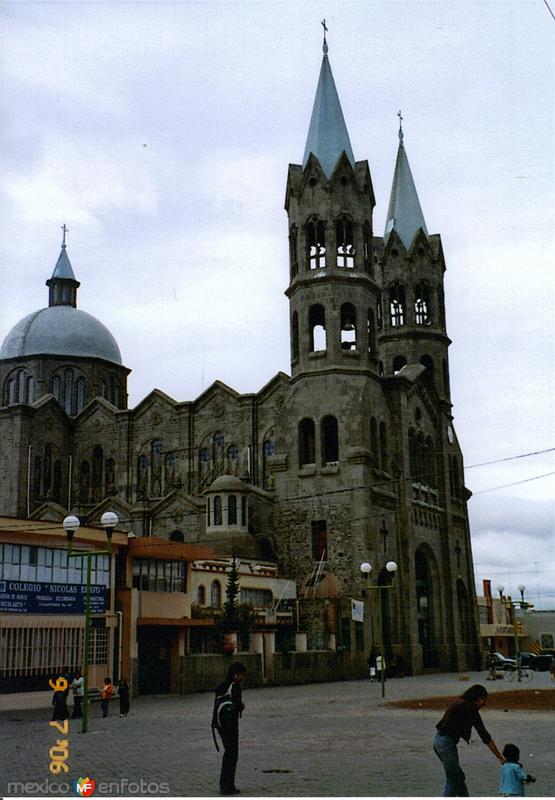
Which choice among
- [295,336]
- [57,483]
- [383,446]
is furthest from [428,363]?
[57,483]

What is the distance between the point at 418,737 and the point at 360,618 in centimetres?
2590

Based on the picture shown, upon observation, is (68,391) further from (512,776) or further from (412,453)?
(512,776)

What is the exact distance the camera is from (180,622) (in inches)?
1278

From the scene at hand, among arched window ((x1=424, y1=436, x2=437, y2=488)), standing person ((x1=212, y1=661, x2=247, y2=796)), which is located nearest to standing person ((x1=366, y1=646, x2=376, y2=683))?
arched window ((x1=424, y1=436, x2=437, y2=488))

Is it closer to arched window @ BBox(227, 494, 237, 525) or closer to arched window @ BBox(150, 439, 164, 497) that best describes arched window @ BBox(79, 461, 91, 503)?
arched window @ BBox(150, 439, 164, 497)

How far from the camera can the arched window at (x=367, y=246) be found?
51.9 m

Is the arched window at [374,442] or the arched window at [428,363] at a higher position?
the arched window at [428,363]

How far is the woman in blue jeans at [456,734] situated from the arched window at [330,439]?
126 ft

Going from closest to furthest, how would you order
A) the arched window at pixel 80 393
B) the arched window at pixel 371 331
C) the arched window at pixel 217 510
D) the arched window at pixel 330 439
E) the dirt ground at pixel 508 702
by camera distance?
the dirt ground at pixel 508 702 → the arched window at pixel 217 510 → the arched window at pixel 330 439 → the arched window at pixel 371 331 → the arched window at pixel 80 393

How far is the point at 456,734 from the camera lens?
10.0m

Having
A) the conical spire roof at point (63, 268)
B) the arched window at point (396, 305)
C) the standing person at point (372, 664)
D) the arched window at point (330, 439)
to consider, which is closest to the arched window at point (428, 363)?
the arched window at point (396, 305)

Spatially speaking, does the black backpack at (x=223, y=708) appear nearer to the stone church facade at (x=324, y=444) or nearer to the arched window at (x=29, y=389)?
the stone church facade at (x=324, y=444)

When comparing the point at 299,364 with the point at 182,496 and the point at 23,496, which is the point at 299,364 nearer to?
the point at 182,496

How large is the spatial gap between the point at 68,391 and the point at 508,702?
46.1m
